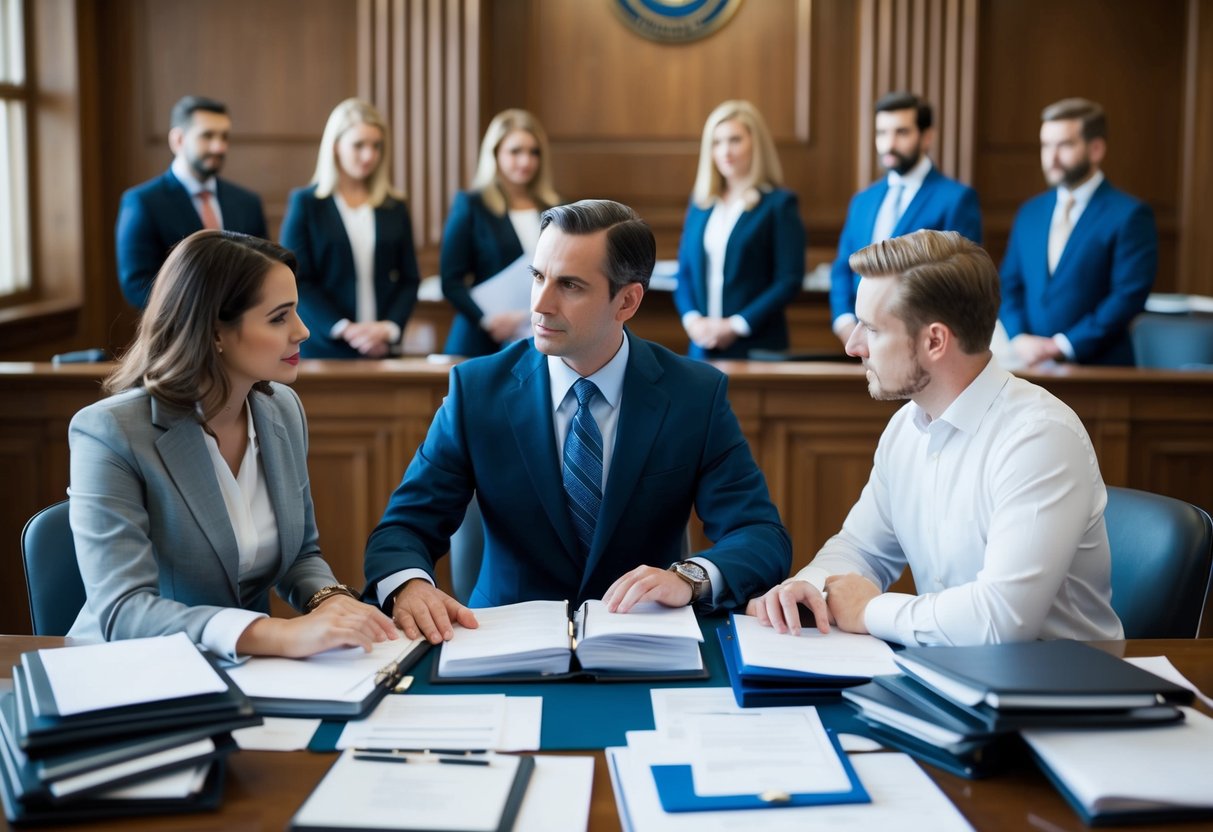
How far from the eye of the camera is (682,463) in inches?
97.1

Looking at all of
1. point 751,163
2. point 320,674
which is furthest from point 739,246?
point 320,674

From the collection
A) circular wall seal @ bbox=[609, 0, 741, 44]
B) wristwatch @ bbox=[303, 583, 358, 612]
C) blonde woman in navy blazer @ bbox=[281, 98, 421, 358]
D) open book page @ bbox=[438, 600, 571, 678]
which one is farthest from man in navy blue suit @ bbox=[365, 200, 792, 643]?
circular wall seal @ bbox=[609, 0, 741, 44]

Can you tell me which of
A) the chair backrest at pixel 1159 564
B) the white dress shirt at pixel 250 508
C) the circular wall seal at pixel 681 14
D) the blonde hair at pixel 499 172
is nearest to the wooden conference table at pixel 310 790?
the white dress shirt at pixel 250 508

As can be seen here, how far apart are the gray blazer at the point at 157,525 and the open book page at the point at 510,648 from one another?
377 millimetres

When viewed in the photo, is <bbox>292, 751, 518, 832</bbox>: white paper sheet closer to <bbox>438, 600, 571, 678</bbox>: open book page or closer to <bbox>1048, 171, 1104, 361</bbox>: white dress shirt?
<bbox>438, 600, 571, 678</bbox>: open book page

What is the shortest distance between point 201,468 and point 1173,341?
429 centimetres

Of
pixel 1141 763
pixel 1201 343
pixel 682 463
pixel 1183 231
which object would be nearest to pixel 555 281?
pixel 682 463

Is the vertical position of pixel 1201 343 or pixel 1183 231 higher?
pixel 1183 231

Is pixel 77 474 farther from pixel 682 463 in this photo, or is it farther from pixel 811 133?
pixel 811 133

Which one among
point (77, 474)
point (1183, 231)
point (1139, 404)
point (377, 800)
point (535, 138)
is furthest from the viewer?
point (1183, 231)

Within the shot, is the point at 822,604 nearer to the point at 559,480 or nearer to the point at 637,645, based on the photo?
the point at 637,645

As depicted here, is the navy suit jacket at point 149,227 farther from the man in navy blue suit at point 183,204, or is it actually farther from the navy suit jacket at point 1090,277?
the navy suit jacket at point 1090,277

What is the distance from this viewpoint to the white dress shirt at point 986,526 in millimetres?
1958

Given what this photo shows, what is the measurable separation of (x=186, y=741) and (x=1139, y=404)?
11.5ft
